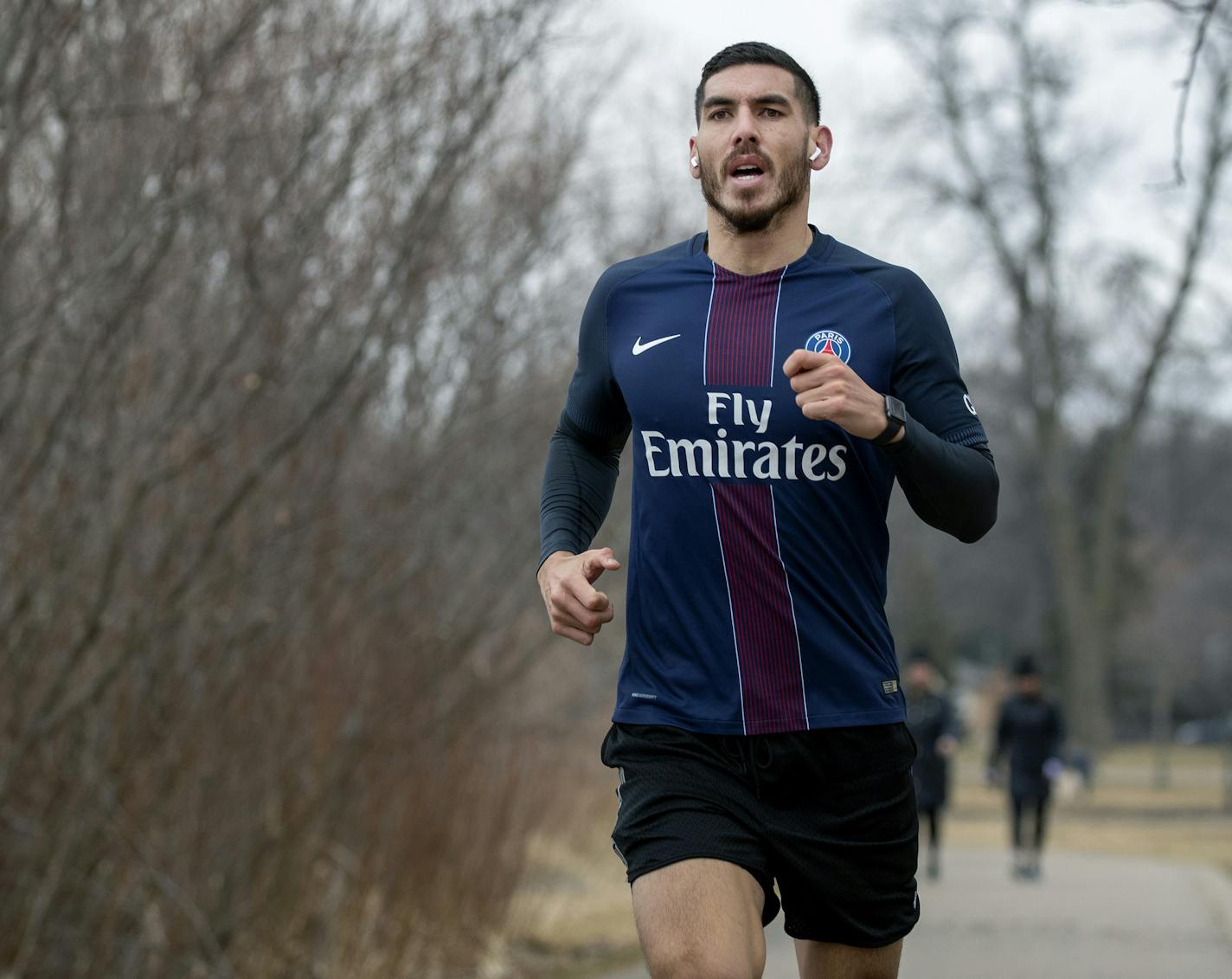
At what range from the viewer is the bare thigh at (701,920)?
345cm

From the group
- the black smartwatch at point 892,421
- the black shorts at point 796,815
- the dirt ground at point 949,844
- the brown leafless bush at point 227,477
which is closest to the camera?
the black smartwatch at point 892,421

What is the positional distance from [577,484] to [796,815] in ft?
2.83

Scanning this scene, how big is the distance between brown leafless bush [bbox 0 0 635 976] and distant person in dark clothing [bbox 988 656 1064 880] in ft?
26.5

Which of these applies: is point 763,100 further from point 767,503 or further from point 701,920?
point 701,920

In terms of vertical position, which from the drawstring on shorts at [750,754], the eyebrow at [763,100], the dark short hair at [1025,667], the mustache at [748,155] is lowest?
the drawstring on shorts at [750,754]

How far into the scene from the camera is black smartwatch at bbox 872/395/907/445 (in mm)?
3477

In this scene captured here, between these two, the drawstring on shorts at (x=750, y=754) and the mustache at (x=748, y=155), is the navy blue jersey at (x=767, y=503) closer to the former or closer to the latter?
the drawstring on shorts at (x=750, y=754)

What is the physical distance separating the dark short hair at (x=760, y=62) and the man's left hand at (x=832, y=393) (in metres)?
0.77

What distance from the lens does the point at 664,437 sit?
3809mm

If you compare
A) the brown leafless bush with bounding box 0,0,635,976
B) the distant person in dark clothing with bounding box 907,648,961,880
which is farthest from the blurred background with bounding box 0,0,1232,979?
the distant person in dark clothing with bounding box 907,648,961,880

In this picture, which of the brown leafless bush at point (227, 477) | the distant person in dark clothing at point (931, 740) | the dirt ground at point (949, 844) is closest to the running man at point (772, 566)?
the brown leafless bush at point (227, 477)

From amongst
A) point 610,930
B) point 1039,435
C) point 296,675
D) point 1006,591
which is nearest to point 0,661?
point 296,675

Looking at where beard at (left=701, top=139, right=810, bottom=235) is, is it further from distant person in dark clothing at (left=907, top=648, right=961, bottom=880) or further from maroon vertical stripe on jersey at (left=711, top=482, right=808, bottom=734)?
distant person in dark clothing at (left=907, top=648, right=961, bottom=880)

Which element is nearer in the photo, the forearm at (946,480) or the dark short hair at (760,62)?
the forearm at (946,480)
